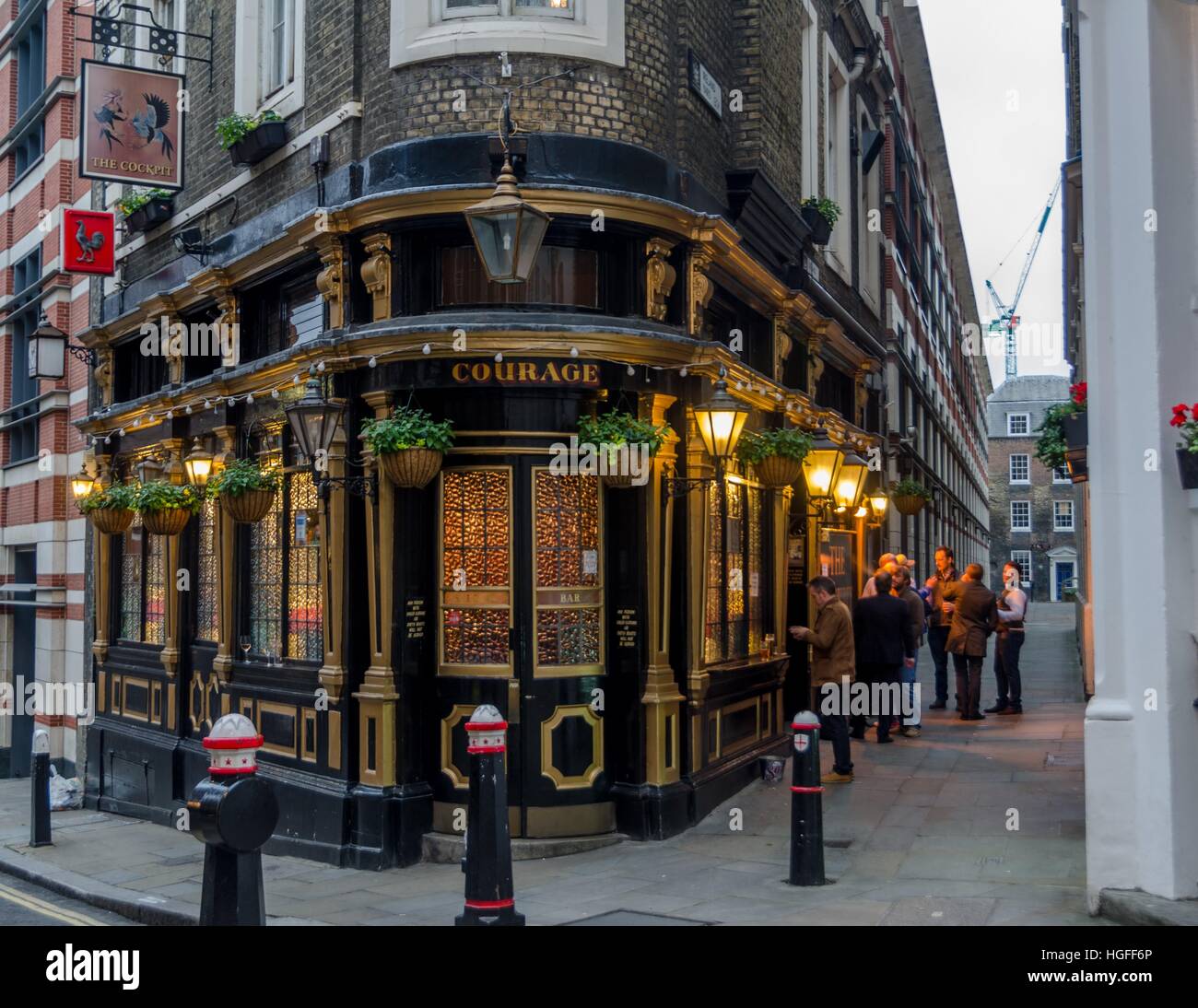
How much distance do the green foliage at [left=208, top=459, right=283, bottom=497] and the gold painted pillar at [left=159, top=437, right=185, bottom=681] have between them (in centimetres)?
228

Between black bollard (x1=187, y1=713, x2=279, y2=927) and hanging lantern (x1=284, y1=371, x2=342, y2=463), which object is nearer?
black bollard (x1=187, y1=713, x2=279, y2=927)

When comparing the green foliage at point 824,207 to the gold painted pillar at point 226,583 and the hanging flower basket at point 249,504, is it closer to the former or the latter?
the gold painted pillar at point 226,583

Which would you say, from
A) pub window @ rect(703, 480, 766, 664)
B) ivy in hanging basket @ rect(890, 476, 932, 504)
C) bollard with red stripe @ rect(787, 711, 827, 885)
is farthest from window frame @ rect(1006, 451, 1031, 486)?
bollard with red stripe @ rect(787, 711, 827, 885)

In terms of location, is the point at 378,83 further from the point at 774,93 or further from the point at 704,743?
the point at 704,743

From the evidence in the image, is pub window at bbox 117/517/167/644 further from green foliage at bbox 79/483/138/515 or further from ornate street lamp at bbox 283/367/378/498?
ornate street lamp at bbox 283/367/378/498

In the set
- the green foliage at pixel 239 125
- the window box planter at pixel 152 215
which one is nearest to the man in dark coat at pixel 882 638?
the green foliage at pixel 239 125

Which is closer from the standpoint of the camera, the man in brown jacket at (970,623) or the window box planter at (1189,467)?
the window box planter at (1189,467)

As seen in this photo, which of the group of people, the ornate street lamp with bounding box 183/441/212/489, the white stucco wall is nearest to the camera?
the white stucco wall

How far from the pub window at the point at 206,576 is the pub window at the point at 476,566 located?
4329mm

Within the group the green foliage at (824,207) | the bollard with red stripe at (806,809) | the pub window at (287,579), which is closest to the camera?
the bollard with red stripe at (806,809)

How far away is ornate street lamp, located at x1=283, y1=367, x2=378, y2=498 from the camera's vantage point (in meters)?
10.1

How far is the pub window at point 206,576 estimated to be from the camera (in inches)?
526

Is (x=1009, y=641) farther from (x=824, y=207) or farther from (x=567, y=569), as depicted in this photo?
(x=567, y=569)

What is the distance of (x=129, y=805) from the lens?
14.6 meters
